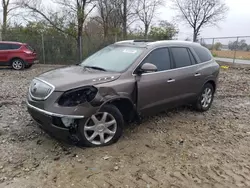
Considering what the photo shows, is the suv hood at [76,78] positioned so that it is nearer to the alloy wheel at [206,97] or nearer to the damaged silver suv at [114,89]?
the damaged silver suv at [114,89]

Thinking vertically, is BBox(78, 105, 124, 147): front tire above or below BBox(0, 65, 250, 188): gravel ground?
above

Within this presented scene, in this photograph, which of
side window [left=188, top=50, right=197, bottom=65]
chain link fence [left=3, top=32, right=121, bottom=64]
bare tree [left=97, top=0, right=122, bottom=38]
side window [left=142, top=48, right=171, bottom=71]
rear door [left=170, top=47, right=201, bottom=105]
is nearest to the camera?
side window [left=142, top=48, right=171, bottom=71]

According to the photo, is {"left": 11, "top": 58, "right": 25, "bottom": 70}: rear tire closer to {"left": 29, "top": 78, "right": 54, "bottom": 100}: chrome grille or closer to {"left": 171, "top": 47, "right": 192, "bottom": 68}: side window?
{"left": 29, "top": 78, "right": 54, "bottom": 100}: chrome grille

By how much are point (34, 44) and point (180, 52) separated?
12.9m

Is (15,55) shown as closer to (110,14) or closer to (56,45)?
(56,45)

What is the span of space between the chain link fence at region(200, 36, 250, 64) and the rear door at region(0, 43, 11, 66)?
15.1 metres

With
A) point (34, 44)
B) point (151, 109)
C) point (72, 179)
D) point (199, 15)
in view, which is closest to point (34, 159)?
point (72, 179)

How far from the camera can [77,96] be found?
3418 millimetres

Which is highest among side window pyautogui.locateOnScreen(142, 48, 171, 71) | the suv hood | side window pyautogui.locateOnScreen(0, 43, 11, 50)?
side window pyautogui.locateOnScreen(0, 43, 11, 50)

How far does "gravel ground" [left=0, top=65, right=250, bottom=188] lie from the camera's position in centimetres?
295

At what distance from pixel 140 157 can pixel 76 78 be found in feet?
4.96

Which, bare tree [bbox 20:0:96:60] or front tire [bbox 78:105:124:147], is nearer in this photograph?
front tire [bbox 78:105:124:147]

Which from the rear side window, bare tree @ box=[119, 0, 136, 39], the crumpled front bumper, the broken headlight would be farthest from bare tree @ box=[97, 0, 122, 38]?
the crumpled front bumper

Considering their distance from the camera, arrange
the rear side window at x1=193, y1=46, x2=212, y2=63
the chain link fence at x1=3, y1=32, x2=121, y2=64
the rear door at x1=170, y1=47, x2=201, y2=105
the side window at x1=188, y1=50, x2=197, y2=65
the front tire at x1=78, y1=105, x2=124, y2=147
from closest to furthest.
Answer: the front tire at x1=78, y1=105, x2=124, y2=147, the rear door at x1=170, y1=47, x2=201, y2=105, the side window at x1=188, y1=50, x2=197, y2=65, the rear side window at x1=193, y1=46, x2=212, y2=63, the chain link fence at x1=3, y1=32, x2=121, y2=64
